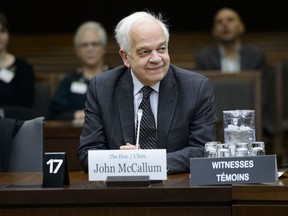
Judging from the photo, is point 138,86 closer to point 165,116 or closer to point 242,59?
point 165,116

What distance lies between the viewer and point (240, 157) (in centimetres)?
302

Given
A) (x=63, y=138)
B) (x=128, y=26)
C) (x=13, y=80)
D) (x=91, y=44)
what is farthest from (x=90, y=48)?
(x=128, y=26)

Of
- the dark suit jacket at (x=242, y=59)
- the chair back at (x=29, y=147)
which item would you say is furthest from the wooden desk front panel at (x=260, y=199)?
the dark suit jacket at (x=242, y=59)

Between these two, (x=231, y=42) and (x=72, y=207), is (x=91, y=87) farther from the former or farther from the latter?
(x=231, y=42)

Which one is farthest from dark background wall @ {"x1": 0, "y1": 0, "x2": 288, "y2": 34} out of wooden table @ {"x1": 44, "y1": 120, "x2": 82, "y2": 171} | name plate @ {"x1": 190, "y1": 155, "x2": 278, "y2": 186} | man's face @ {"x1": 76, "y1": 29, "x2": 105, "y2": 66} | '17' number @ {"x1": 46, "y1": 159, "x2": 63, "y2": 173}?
name plate @ {"x1": 190, "y1": 155, "x2": 278, "y2": 186}

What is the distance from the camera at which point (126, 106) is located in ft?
12.6

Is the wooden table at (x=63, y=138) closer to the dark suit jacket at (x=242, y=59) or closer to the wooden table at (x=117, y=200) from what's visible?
the dark suit jacket at (x=242, y=59)

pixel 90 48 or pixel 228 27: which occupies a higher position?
pixel 228 27

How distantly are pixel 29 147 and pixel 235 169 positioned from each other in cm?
124

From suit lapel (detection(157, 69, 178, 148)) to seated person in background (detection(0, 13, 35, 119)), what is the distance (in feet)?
11.1

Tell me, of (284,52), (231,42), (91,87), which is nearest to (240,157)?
(91,87)

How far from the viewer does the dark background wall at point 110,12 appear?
8.63 m

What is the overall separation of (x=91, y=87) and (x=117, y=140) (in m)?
0.32

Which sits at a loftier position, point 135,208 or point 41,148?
point 41,148
